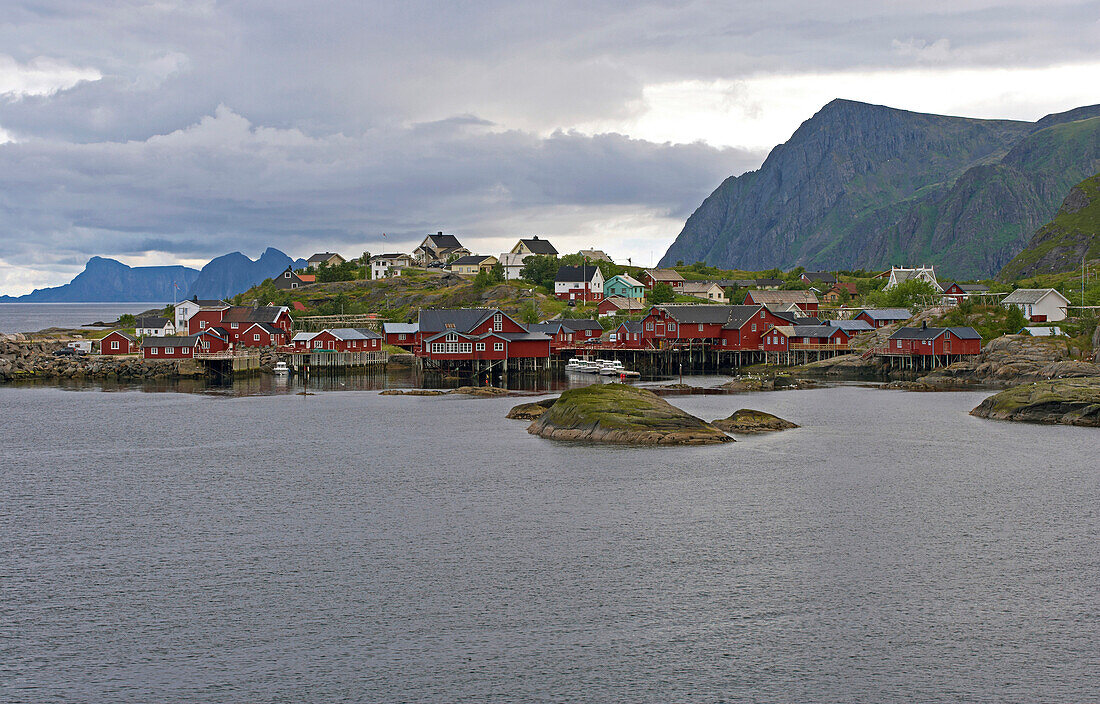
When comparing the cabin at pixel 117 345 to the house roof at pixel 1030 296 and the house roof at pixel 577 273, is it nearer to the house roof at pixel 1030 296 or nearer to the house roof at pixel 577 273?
the house roof at pixel 577 273

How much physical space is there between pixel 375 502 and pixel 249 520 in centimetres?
534

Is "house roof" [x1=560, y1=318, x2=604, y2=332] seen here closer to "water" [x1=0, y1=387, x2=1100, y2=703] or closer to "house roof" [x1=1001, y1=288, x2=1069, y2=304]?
"house roof" [x1=1001, y1=288, x2=1069, y2=304]

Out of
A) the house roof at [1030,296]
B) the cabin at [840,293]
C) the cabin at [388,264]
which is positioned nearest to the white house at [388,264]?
the cabin at [388,264]

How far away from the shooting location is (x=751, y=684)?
885 inches

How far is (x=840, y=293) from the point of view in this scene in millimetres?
168875

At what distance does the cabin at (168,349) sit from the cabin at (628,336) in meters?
50.7

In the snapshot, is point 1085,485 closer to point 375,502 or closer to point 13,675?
point 375,502

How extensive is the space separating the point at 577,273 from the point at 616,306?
45.8ft

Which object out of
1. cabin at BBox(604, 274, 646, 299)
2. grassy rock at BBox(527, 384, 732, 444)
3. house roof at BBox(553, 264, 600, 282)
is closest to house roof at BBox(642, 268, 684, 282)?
cabin at BBox(604, 274, 646, 299)

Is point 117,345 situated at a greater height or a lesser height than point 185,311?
lesser

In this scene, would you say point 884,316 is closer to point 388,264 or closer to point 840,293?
point 840,293

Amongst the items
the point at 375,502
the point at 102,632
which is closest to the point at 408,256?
the point at 375,502

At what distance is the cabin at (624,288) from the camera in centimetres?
15600

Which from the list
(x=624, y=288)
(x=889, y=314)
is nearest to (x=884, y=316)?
(x=889, y=314)
